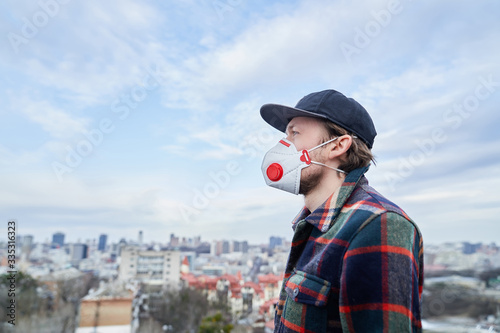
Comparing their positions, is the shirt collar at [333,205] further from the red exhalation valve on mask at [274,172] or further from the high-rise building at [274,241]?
the high-rise building at [274,241]

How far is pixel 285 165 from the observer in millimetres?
1473

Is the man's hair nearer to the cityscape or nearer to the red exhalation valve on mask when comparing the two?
the red exhalation valve on mask

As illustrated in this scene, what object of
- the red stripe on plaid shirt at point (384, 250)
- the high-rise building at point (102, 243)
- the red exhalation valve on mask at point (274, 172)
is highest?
the red exhalation valve on mask at point (274, 172)

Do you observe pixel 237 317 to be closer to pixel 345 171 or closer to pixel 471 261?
pixel 471 261

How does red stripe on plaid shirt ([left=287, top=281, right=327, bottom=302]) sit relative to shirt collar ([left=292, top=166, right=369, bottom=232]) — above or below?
below

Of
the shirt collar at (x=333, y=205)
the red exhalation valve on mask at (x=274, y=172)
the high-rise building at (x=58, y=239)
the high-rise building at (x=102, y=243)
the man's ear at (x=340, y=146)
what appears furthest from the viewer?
the high-rise building at (x=102, y=243)

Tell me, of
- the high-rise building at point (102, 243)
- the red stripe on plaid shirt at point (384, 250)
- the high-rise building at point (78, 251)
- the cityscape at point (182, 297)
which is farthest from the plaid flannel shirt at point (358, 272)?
the high-rise building at point (102, 243)

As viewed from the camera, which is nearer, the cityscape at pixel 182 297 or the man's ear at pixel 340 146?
the man's ear at pixel 340 146

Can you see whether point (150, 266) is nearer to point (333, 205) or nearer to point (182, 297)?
point (182, 297)

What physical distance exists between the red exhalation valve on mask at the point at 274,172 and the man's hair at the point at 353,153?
0.25m

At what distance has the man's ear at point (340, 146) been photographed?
135 cm

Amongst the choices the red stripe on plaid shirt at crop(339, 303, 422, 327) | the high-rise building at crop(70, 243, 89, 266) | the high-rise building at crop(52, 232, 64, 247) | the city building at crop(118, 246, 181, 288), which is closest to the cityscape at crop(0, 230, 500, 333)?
the city building at crop(118, 246, 181, 288)

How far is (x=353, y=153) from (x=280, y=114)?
0.39m

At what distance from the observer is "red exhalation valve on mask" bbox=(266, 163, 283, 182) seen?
149 centimetres
